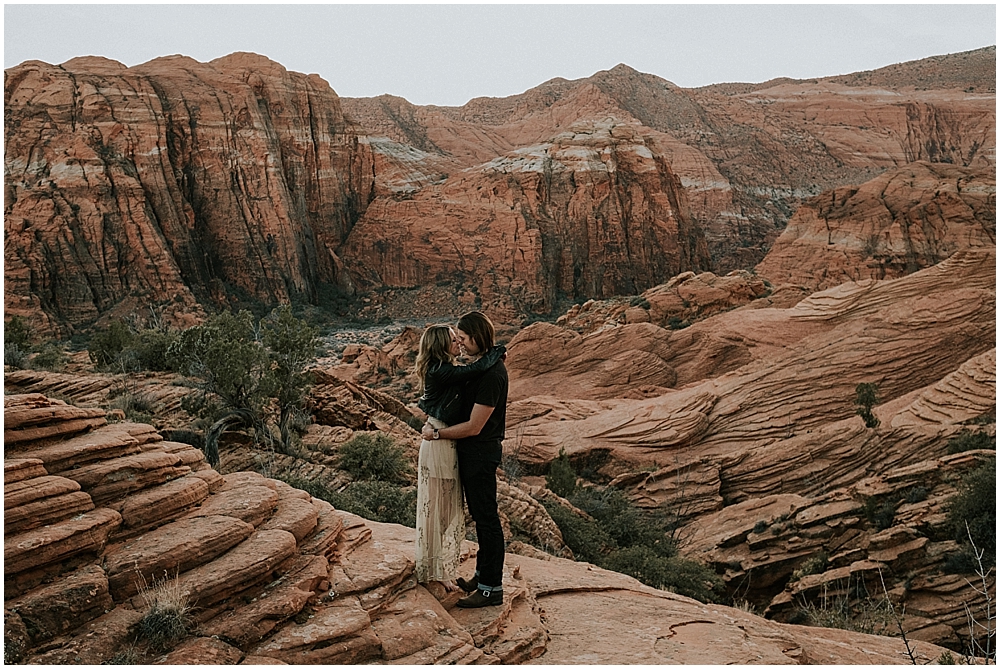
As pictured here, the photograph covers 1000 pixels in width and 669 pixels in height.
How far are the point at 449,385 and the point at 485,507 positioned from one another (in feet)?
2.27

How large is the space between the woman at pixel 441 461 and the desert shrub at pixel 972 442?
32.9 feet

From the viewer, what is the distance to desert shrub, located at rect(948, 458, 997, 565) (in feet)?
28.6

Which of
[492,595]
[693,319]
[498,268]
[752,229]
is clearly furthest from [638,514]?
[752,229]

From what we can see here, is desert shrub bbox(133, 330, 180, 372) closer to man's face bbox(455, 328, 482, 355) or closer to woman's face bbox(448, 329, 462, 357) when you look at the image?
woman's face bbox(448, 329, 462, 357)

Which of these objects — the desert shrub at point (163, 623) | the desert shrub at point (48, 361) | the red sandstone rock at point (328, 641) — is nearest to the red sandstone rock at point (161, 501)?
the desert shrub at point (163, 623)

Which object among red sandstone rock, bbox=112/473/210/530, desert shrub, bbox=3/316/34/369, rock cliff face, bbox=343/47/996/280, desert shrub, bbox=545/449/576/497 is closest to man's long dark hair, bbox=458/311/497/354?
red sandstone rock, bbox=112/473/210/530

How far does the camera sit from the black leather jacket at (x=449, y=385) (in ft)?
13.5

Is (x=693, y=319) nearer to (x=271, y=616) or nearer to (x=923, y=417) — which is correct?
(x=923, y=417)

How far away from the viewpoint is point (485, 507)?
4.25 metres

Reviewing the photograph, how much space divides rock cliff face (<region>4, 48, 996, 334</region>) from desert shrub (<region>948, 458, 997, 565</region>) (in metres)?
27.1

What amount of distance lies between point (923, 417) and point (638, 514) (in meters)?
5.59

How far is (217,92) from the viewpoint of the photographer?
123 ft

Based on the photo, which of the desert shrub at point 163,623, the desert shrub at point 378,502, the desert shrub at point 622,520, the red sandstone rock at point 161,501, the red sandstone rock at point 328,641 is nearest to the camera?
the desert shrub at point 163,623

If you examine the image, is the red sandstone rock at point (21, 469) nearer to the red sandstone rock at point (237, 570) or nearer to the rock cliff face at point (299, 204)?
the red sandstone rock at point (237, 570)
